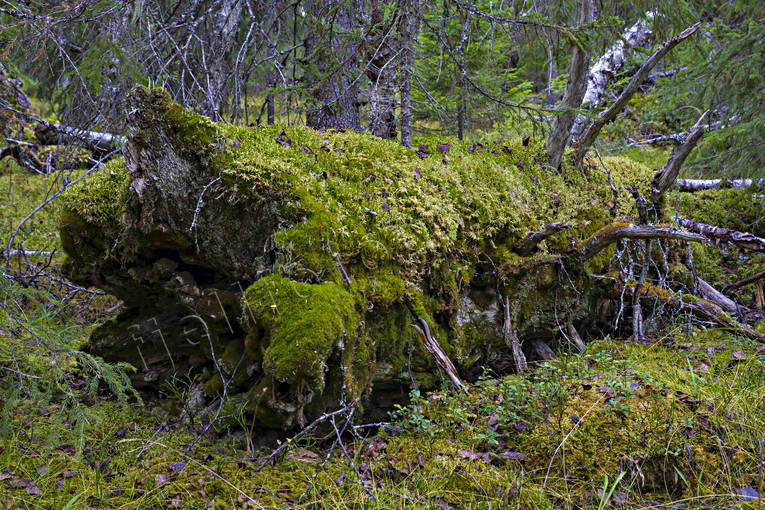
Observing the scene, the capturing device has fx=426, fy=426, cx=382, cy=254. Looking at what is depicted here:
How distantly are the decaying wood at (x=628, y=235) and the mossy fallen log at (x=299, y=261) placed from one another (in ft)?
0.10

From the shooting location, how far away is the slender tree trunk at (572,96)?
402cm

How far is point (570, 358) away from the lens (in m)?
3.68

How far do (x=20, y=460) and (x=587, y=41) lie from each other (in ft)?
16.0

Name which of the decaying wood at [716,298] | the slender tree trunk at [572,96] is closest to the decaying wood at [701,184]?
the decaying wood at [716,298]

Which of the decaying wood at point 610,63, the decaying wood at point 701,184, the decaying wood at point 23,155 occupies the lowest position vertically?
the decaying wood at point 701,184

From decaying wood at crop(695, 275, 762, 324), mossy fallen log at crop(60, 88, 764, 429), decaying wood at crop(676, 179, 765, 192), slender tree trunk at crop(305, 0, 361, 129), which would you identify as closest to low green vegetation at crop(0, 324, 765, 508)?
mossy fallen log at crop(60, 88, 764, 429)

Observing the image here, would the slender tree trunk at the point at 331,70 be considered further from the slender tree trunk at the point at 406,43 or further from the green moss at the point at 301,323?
the green moss at the point at 301,323

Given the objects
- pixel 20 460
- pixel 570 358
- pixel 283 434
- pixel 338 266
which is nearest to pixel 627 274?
pixel 570 358

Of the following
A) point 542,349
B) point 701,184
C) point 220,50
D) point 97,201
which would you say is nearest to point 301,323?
point 97,201

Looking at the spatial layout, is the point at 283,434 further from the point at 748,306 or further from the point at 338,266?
the point at 748,306

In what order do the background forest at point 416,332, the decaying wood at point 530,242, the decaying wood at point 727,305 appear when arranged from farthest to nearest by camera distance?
1. the decaying wood at point 727,305
2. the decaying wood at point 530,242
3. the background forest at point 416,332

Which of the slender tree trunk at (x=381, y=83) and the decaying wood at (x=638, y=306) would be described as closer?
the decaying wood at (x=638, y=306)

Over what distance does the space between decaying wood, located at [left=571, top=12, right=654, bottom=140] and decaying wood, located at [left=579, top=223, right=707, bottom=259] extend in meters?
2.07

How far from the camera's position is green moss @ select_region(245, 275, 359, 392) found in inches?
89.2
